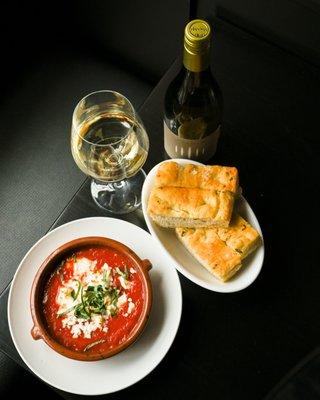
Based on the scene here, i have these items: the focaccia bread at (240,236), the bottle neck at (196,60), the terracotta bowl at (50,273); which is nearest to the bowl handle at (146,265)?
the terracotta bowl at (50,273)

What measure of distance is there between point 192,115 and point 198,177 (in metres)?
0.13

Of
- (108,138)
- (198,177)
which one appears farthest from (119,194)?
(198,177)

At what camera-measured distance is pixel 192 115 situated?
1.19 m

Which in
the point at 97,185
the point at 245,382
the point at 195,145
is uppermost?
the point at 195,145

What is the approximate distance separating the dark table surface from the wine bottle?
0.30 ft

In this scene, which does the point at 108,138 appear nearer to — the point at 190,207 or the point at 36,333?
the point at 190,207

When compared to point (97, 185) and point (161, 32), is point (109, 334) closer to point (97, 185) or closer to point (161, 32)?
point (97, 185)

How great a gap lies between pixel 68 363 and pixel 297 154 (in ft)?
2.15

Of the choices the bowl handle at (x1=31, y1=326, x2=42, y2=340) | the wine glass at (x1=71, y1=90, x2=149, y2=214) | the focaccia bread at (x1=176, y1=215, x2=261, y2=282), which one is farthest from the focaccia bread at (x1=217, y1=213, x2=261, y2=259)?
the bowl handle at (x1=31, y1=326, x2=42, y2=340)

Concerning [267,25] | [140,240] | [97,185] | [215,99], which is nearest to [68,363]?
[140,240]

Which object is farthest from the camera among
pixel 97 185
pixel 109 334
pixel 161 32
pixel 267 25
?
pixel 161 32

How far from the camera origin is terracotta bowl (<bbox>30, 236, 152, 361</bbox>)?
106 cm

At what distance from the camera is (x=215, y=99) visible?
1.18 meters

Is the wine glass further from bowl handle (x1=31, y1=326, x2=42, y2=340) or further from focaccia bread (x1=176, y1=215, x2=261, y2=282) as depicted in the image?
bowl handle (x1=31, y1=326, x2=42, y2=340)
